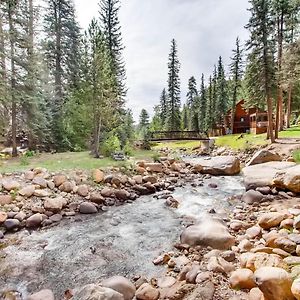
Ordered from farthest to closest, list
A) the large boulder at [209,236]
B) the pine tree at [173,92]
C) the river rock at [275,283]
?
the pine tree at [173,92] → the large boulder at [209,236] → the river rock at [275,283]

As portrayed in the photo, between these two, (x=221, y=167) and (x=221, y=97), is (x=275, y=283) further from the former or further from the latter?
(x=221, y=97)

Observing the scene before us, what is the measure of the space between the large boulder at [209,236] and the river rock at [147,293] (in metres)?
1.58

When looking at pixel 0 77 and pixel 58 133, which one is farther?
pixel 58 133

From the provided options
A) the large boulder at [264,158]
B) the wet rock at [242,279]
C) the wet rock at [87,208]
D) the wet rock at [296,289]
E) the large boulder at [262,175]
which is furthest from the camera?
the large boulder at [264,158]

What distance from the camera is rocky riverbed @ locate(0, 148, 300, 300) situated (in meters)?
3.58

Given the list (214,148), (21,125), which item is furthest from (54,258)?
(214,148)

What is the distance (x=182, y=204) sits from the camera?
8.59 meters

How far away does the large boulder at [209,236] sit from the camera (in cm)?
490

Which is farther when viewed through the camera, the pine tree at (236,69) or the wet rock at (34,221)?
the pine tree at (236,69)

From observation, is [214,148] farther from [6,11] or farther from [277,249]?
[277,249]

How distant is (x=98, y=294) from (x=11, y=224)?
3.99 metres

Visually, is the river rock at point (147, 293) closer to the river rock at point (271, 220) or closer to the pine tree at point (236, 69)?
the river rock at point (271, 220)

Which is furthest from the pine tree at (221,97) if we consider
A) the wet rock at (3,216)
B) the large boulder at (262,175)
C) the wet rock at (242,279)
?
the wet rock at (242,279)

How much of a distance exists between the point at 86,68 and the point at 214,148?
16497 mm
